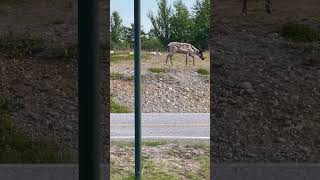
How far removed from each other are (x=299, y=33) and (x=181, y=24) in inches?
781

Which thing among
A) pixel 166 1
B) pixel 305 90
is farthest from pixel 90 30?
pixel 166 1

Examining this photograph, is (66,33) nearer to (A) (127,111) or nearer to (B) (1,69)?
(B) (1,69)

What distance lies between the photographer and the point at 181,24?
29469 millimetres

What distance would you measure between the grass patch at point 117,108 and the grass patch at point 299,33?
7785 mm

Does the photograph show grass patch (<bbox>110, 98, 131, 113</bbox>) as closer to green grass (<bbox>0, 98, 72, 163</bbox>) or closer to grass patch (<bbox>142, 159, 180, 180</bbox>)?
green grass (<bbox>0, 98, 72, 163</bbox>)

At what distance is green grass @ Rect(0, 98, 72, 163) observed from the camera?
8.15 metres

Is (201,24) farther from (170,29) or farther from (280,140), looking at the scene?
(280,140)

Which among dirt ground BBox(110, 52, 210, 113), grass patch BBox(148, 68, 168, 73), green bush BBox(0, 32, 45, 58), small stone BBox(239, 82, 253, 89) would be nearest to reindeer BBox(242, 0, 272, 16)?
small stone BBox(239, 82, 253, 89)

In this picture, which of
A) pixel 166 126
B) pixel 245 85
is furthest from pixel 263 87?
pixel 166 126

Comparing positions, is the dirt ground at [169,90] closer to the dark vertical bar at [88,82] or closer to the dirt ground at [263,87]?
the dirt ground at [263,87]

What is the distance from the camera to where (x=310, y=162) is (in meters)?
7.97

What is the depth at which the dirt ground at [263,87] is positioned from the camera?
8.23m

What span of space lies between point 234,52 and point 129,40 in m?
18.2

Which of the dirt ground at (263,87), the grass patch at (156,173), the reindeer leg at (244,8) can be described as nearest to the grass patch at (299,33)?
the dirt ground at (263,87)
